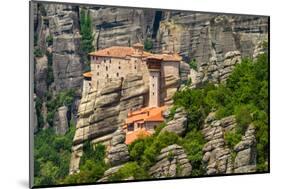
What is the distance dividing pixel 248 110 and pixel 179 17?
1628mm

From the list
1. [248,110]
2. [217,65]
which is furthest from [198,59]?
[248,110]

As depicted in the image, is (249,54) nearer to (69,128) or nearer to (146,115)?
(146,115)

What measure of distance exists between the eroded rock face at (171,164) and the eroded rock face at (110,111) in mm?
480

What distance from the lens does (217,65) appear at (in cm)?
1062

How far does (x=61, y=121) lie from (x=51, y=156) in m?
0.44

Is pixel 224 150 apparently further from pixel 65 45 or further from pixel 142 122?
pixel 65 45

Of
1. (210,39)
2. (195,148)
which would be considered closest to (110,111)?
(195,148)

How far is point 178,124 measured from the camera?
10320mm

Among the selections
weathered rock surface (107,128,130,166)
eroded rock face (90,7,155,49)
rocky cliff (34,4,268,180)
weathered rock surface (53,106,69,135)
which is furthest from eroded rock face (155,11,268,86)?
weathered rock surface (53,106,69,135)

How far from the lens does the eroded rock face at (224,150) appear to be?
1055 cm

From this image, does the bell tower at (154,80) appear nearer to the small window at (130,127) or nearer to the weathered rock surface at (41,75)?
the small window at (130,127)

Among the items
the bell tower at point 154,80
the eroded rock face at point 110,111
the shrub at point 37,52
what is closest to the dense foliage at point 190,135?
the eroded rock face at point 110,111

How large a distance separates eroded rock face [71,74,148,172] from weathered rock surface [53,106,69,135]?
6.4 inches

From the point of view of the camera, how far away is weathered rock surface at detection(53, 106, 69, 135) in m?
9.66
